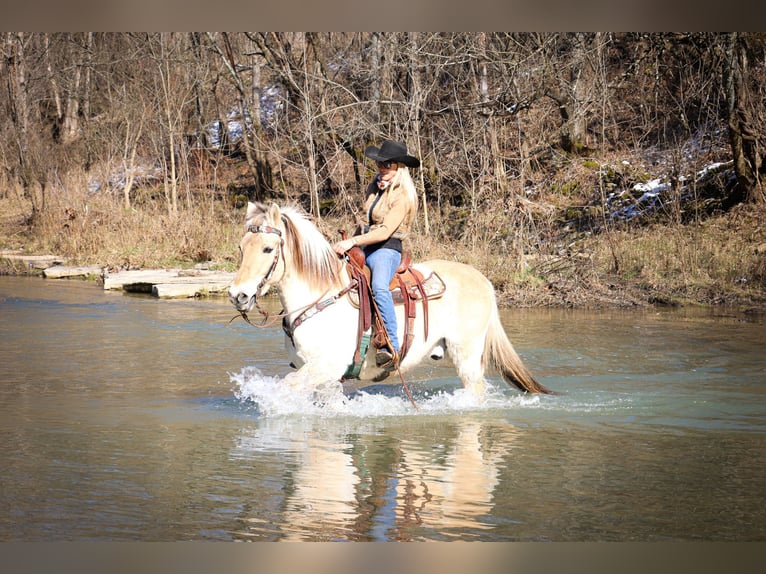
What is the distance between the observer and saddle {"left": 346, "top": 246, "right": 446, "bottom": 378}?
7914mm

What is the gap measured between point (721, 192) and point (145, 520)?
18.2 m

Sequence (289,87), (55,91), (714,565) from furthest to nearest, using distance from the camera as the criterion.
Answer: (55,91) → (289,87) → (714,565)

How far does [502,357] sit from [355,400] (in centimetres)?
134

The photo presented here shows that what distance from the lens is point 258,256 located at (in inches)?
289

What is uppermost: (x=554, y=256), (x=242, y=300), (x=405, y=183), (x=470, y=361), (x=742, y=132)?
(x=742, y=132)

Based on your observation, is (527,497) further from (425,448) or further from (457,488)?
(425,448)

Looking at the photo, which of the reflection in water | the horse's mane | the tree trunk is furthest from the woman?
the tree trunk

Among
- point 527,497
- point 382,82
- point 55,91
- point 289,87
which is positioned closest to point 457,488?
point 527,497

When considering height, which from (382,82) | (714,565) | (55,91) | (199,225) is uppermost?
(55,91)

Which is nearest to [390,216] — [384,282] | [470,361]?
[384,282]

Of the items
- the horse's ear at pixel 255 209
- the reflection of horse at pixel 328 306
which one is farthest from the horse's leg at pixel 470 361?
the horse's ear at pixel 255 209

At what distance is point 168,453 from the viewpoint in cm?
688

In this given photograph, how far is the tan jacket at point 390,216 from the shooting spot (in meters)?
7.75

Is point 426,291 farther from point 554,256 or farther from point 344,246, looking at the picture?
point 554,256
